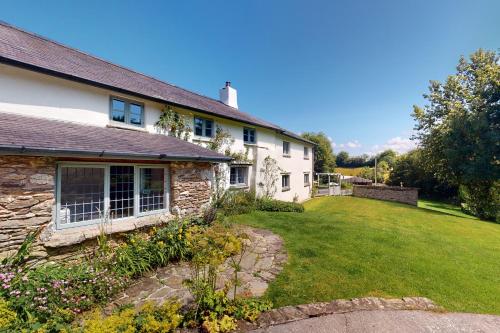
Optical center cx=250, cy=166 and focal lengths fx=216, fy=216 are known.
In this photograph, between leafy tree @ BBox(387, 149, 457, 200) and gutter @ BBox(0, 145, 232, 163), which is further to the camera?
leafy tree @ BBox(387, 149, 457, 200)

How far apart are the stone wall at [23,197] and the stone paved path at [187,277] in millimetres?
2663

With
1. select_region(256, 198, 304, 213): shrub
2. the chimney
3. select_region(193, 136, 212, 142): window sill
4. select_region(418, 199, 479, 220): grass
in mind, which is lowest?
select_region(418, 199, 479, 220): grass

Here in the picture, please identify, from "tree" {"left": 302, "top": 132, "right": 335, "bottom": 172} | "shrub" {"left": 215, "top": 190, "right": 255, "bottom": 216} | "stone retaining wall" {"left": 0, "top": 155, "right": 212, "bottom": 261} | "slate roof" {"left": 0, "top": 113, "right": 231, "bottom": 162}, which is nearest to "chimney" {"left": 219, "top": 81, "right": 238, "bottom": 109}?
"shrub" {"left": 215, "top": 190, "right": 255, "bottom": 216}

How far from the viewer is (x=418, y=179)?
120 ft

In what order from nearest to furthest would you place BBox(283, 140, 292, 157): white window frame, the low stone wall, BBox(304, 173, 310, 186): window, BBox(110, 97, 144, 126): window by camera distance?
BBox(110, 97, 144, 126): window < BBox(283, 140, 292, 157): white window frame < the low stone wall < BBox(304, 173, 310, 186): window

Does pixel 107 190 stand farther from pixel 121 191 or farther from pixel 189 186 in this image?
pixel 189 186

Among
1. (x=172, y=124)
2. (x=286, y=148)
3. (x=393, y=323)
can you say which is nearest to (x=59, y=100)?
(x=172, y=124)

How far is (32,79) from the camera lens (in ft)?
25.1

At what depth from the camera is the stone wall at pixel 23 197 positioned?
4.98m

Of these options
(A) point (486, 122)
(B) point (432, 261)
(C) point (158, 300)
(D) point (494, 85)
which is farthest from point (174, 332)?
(D) point (494, 85)

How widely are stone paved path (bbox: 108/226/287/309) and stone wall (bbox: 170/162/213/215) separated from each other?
2.93m

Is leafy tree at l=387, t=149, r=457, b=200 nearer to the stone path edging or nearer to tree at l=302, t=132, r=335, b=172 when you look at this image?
tree at l=302, t=132, r=335, b=172

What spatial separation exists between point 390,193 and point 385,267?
22.7 metres

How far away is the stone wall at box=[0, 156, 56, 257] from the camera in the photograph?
4984 mm
